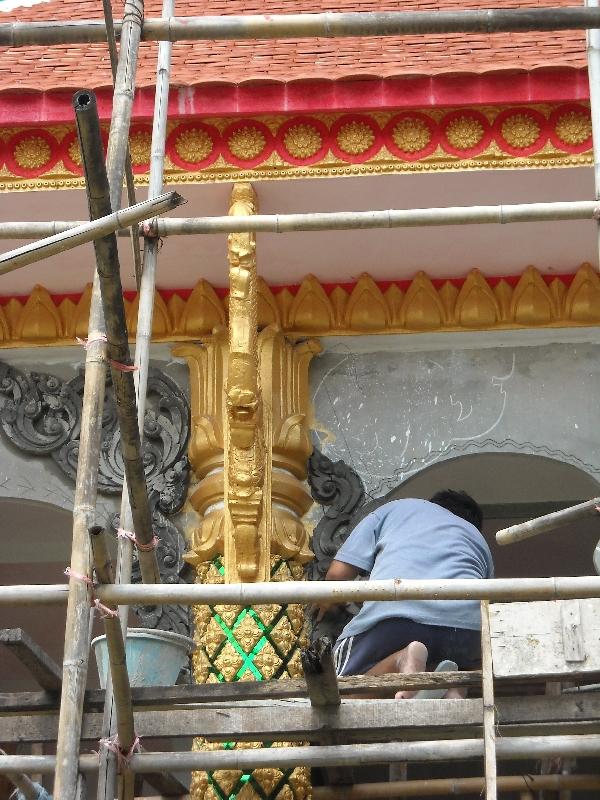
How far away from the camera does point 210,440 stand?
8203 mm

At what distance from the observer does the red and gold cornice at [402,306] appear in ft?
27.9

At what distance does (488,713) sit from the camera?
18.4ft

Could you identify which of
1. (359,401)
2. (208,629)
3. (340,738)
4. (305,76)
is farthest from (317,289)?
(340,738)

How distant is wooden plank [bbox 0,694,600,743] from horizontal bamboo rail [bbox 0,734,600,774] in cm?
7

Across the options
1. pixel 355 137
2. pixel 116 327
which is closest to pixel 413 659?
pixel 116 327

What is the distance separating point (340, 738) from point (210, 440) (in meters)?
2.51

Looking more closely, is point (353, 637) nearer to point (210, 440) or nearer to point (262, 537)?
point (262, 537)

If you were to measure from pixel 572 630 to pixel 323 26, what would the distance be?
240cm

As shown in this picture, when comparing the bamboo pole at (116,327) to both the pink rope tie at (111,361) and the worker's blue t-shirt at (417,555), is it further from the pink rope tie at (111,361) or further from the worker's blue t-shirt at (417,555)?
the worker's blue t-shirt at (417,555)

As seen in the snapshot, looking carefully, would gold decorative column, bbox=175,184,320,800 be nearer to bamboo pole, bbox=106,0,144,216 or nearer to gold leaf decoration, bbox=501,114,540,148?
gold leaf decoration, bbox=501,114,540,148

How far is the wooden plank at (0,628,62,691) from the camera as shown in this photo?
570 centimetres

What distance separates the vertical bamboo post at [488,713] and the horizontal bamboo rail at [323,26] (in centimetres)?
218

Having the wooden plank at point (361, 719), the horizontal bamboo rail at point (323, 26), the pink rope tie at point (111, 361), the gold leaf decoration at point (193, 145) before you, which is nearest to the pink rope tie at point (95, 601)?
the wooden plank at point (361, 719)

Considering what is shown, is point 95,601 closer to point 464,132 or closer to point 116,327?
point 116,327
